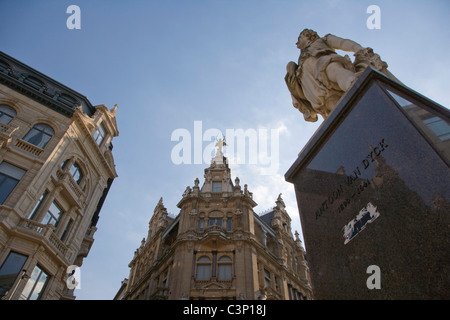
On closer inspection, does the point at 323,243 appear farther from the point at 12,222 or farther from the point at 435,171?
the point at 12,222

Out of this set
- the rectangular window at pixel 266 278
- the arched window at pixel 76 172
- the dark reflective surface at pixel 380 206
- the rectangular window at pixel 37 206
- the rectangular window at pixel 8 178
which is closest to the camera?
the dark reflective surface at pixel 380 206

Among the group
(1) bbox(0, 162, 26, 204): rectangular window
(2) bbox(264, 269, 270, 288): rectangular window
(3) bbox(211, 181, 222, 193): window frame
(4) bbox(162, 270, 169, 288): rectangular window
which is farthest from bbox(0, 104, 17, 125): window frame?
(2) bbox(264, 269, 270, 288): rectangular window

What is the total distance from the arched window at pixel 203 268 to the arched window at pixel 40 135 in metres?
Result: 17.5

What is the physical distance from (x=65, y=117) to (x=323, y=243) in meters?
20.8

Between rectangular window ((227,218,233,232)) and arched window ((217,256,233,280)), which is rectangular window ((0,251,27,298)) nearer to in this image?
arched window ((217,256,233,280))

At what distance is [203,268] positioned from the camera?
29453mm

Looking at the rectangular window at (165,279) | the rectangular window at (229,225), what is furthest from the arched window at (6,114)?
the rectangular window at (229,225)

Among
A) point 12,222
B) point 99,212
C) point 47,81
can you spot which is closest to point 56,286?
point 12,222

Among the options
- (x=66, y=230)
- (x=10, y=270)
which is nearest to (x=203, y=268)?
(x=66, y=230)

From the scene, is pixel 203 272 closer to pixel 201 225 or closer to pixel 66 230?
pixel 201 225

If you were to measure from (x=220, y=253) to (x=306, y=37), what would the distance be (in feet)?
82.8

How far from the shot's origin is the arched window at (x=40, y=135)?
1869cm

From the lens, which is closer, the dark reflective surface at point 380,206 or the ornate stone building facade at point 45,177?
the dark reflective surface at point 380,206

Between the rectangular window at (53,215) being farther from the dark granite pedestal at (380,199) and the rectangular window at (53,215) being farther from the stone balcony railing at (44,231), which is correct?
the dark granite pedestal at (380,199)
